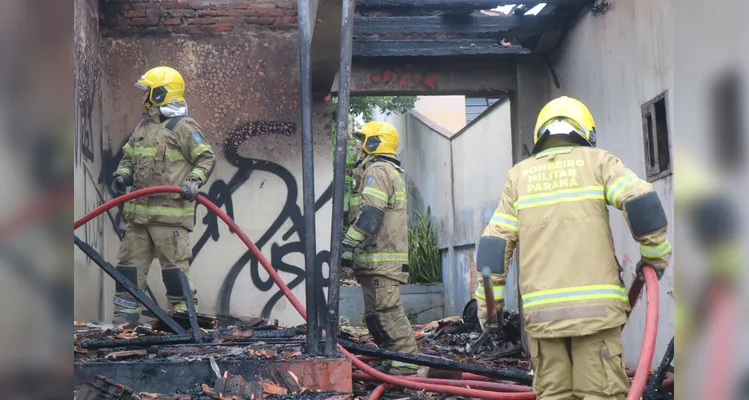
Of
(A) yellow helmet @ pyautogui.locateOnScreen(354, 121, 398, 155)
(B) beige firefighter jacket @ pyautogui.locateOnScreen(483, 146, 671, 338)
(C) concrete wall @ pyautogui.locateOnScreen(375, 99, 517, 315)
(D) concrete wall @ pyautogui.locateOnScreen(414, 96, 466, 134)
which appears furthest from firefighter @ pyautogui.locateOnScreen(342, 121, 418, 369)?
(D) concrete wall @ pyautogui.locateOnScreen(414, 96, 466, 134)

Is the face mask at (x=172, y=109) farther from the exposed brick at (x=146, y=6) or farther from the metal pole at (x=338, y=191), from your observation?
the metal pole at (x=338, y=191)

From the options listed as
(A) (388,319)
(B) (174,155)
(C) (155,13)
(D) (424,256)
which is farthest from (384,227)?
(D) (424,256)

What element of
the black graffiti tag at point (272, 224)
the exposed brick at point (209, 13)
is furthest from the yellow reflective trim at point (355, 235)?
the exposed brick at point (209, 13)

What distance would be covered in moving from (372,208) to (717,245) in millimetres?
5168

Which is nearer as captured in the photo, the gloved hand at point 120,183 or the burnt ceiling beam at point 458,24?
the gloved hand at point 120,183

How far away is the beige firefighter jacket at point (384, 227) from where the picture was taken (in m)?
6.17

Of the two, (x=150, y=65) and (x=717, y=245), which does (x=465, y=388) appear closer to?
(x=717, y=245)

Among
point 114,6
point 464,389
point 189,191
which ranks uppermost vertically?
point 114,6

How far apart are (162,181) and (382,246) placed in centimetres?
186

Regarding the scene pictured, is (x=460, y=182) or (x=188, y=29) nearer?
(x=188, y=29)

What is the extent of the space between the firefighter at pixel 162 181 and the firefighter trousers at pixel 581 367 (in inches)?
131

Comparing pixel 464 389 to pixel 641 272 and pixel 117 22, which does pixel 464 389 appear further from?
pixel 117 22

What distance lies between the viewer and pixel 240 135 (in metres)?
7.98

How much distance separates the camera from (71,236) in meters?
0.81
